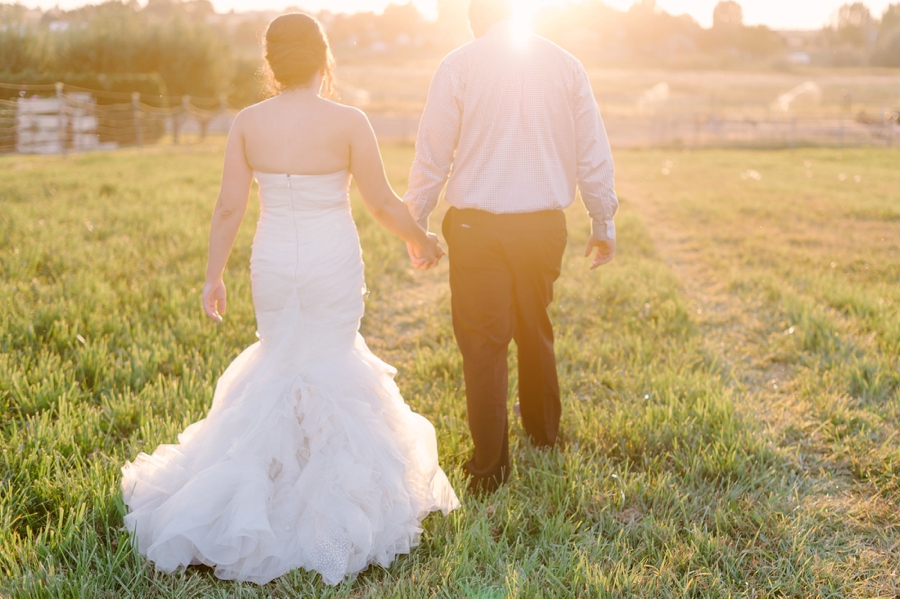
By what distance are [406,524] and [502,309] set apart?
41.5 inches

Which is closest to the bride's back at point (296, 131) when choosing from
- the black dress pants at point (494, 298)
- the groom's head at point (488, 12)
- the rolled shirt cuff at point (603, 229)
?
the black dress pants at point (494, 298)

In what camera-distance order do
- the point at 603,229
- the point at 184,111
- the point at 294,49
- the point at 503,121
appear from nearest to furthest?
1. the point at 294,49
2. the point at 503,121
3. the point at 603,229
4. the point at 184,111

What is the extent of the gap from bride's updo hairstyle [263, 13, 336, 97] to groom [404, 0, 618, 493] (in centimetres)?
60

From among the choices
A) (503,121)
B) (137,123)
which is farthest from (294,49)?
(137,123)

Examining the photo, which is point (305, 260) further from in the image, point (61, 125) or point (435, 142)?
point (61, 125)

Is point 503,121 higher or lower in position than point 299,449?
higher

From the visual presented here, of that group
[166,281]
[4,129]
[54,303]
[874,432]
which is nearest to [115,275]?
[166,281]

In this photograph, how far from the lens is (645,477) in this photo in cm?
324

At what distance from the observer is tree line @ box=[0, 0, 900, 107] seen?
25.2 meters

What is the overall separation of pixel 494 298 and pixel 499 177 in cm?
55

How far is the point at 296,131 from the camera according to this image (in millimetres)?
2555

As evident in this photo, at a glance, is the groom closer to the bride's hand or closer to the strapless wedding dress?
the strapless wedding dress

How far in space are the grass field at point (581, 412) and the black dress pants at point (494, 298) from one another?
0.28 meters

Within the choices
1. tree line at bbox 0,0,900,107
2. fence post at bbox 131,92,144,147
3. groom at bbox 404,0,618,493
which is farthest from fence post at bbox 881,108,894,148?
groom at bbox 404,0,618,493
